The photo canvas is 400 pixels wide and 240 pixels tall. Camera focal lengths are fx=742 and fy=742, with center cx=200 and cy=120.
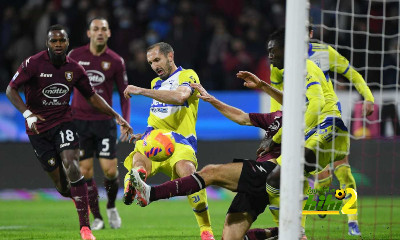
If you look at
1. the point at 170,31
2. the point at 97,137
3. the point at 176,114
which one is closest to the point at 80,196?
the point at 176,114

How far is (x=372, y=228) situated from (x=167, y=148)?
2943 mm

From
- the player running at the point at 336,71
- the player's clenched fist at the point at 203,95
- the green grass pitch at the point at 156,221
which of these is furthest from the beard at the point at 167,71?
the green grass pitch at the point at 156,221

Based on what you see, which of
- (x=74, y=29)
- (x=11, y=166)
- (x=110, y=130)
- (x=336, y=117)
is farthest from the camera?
(x=74, y=29)

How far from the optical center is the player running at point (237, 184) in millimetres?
5539

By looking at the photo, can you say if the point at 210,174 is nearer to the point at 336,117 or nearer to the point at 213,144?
the point at 336,117

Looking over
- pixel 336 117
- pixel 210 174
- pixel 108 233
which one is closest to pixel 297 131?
pixel 210 174

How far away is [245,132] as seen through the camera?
12.7 metres

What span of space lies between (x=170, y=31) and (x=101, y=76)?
5.09 metres

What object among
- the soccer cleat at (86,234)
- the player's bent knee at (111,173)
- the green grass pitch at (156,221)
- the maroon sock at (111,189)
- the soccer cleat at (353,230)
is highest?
the player's bent knee at (111,173)

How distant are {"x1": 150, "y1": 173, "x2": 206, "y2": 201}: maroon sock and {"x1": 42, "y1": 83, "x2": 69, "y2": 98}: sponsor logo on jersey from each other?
2554 mm

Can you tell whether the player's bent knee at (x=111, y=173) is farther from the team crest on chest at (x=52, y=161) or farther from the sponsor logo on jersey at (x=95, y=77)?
the team crest on chest at (x=52, y=161)

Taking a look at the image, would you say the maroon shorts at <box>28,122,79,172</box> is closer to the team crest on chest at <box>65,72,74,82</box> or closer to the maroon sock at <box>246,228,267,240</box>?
the team crest on chest at <box>65,72,74,82</box>

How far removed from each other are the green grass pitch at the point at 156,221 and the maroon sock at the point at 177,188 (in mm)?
1924

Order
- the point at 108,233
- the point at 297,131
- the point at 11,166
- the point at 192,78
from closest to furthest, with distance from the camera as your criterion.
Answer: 1. the point at 297,131
2. the point at 192,78
3. the point at 108,233
4. the point at 11,166
